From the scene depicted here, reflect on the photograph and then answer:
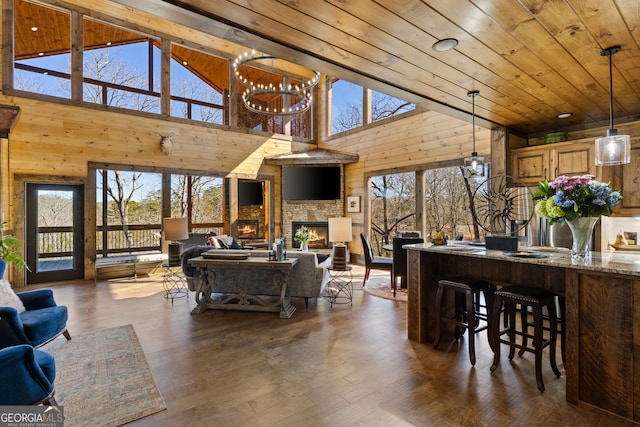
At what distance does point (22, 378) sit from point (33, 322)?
1.19 meters

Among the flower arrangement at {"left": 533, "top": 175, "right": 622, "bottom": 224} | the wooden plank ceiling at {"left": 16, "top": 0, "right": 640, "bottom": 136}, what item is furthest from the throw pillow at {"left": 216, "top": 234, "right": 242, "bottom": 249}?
the flower arrangement at {"left": 533, "top": 175, "right": 622, "bottom": 224}

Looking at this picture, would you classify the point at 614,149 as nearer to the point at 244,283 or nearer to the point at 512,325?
the point at 512,325

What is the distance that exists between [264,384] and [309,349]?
28.8 inches

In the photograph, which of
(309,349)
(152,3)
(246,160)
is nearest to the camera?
(152,3)

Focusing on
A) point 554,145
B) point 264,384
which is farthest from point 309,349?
point 554,145

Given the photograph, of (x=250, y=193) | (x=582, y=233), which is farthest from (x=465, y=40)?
(x=250, y=193)

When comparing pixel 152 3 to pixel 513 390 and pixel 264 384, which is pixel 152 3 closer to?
pixel 264 384

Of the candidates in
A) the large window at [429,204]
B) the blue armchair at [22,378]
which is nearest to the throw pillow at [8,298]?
the blue armchair at [22,378]

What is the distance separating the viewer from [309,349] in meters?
3.23

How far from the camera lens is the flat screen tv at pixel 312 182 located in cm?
867

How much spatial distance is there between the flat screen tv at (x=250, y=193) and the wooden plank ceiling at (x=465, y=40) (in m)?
5.73

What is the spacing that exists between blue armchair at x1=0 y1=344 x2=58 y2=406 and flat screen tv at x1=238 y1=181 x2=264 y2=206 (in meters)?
6.56

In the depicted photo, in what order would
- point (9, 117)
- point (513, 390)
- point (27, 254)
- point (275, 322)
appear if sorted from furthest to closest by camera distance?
point (27, 254), point (9, 117), point (275, 322), point (513, 390)

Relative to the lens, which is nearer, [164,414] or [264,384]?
[164,414]
